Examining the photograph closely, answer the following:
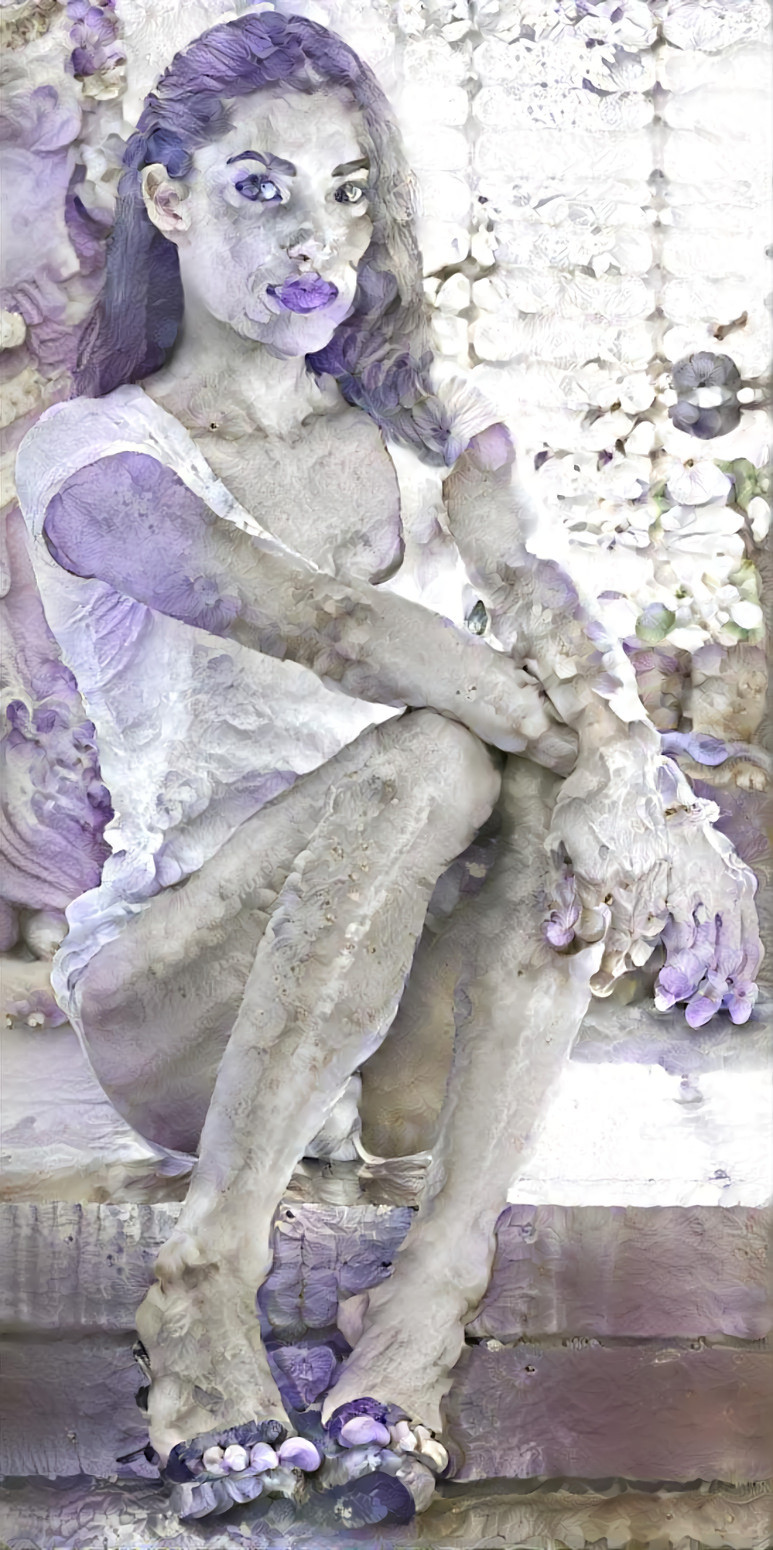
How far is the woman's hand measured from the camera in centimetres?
119

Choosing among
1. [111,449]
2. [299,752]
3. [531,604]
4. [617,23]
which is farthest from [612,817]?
[617,23]

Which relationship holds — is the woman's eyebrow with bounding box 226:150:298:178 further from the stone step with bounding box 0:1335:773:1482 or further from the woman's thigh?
the stone step with bounding box 0:1335:773:1482

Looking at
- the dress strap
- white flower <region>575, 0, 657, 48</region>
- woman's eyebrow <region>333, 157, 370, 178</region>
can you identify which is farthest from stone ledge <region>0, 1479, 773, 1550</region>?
white flower <region>575, 0, 657, 48</region>

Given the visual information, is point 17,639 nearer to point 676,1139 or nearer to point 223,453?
point 223,453

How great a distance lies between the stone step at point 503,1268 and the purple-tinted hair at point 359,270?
70cm

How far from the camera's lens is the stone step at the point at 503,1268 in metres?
1.25

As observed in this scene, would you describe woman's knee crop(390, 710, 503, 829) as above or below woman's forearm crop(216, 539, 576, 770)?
below

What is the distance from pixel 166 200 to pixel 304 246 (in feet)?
0.42

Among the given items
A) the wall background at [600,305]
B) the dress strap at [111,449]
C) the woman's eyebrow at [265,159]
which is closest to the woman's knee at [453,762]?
the dress strap at [111,449]

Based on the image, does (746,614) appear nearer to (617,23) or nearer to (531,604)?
(531,604)

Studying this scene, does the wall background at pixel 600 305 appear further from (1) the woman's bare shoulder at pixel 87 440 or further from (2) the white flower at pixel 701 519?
(1) the woman's bare shoulder at pixel 87 440

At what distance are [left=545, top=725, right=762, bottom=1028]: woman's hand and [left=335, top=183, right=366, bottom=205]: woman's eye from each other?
52 cm

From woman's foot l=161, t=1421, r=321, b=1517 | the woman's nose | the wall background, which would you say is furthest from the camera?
the wall background

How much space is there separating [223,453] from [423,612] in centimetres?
25
